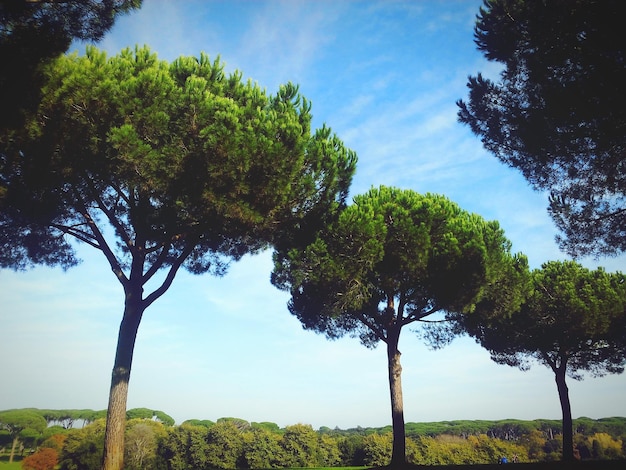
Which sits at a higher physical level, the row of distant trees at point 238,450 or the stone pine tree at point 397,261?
the stone pine tree at point 397,261

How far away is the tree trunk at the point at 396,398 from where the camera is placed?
14203mm

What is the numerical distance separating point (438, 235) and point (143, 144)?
447 inches

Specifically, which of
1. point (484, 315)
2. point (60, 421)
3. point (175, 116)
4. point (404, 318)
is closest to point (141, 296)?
point (175, 116)

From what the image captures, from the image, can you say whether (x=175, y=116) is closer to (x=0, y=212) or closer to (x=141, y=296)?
(x=141, y=296)

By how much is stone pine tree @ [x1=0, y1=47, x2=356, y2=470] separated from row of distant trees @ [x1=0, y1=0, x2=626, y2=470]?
0.04 m

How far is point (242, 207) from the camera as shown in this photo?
1020 cm

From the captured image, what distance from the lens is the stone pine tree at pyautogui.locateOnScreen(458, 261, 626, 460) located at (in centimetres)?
2095

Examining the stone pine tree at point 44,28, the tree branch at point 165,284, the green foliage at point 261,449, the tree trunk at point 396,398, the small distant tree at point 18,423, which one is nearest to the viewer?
the stone pine tree at point 44,28

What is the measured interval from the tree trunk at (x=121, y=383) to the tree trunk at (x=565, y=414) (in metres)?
20.6

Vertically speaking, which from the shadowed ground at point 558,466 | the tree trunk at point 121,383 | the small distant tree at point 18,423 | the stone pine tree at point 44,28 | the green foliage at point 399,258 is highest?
the stone pine tree at point 44,28

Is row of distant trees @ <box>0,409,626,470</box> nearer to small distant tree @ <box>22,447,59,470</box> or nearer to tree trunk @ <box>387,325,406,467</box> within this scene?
small distant tree @ <box>22,447,59,470</box>

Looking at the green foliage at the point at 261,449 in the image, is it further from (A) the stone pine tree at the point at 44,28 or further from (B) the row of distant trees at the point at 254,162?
(A) the stone pine tree at the point at 44,28

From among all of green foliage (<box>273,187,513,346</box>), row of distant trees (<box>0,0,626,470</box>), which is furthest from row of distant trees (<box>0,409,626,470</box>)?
row of distant trees (<box>0,0,626,470</box>)

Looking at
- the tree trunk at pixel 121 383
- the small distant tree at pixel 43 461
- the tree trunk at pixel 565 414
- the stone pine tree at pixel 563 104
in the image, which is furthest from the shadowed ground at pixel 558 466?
the small distant tree at pixel 43 461
